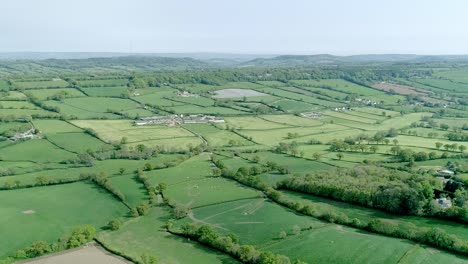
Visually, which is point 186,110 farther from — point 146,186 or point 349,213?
point 349,213

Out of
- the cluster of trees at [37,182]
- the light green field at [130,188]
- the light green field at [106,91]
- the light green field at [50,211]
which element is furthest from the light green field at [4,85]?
the light green field at [130,188]

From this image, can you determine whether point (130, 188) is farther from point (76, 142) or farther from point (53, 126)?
point (53, 126)

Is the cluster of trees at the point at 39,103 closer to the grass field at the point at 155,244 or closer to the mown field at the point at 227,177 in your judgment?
the mown field at the point at 227,177

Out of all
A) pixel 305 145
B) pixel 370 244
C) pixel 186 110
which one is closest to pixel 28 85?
pixel 186 110

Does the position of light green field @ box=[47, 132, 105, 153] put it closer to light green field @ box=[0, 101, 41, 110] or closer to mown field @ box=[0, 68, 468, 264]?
mown field @ box=[0, 68, 468, 264]

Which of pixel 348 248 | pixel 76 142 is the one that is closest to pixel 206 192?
pixel 348 248

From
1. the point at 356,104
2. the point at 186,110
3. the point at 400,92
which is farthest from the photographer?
the point at 400,92

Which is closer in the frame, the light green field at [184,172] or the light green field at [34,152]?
the light green field at [184,172]
